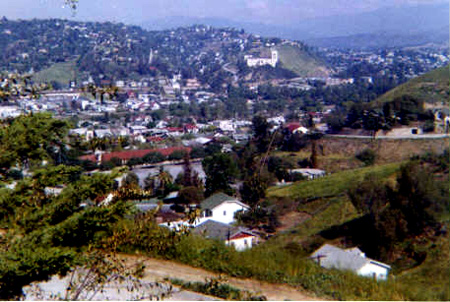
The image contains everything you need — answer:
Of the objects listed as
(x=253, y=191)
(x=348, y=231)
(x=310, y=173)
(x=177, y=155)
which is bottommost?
(x=310, y=173)

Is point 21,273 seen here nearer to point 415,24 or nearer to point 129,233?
point 129,233

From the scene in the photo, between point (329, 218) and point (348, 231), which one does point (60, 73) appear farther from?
point (348, 231)

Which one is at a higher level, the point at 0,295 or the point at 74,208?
the point at 74,208

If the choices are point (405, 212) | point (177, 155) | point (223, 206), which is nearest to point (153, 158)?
point (177, 155)

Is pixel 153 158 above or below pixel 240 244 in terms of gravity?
below

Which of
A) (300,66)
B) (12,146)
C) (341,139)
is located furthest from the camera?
(300,66)

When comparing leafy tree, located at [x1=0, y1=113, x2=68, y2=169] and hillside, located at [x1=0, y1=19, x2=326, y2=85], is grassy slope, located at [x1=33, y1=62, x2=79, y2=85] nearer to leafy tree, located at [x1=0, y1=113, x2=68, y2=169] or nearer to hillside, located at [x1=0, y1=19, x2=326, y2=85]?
hillside, located at [x1=0, y1=19, x2=326, y2=85]

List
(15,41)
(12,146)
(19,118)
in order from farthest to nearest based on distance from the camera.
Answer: (15,41), (19,118), (12,146)

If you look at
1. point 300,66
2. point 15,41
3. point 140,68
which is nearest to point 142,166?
point 15,41
